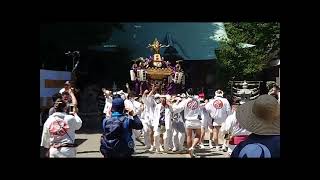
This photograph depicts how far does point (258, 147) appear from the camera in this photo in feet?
7.62

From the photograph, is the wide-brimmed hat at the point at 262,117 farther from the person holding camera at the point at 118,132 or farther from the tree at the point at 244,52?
the tree at the point at 244,52

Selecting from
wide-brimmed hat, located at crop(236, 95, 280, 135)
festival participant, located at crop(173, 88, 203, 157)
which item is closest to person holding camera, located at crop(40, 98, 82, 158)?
festival participant, located at crop(173, 88, 203, 157)

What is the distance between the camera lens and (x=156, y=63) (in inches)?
223

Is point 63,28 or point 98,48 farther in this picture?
point 98,48

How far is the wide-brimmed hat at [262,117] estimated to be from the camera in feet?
7.92

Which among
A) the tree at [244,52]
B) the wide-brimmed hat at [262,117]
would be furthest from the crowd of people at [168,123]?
the tree at [244,52]

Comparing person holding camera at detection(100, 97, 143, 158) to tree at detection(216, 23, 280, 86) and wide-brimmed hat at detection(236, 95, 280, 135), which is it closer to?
tree at detection(216, 23, 280, 86)

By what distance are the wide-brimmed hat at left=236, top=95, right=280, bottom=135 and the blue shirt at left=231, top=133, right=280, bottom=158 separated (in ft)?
0.09

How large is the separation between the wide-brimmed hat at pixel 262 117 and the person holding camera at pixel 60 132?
7.10ft
